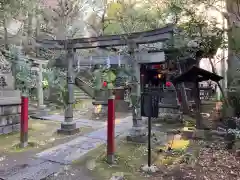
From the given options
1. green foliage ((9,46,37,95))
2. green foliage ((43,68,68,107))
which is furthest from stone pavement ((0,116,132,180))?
green foliage ((43,68,68,107))

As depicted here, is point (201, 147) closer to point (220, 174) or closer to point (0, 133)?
point (220, 174)

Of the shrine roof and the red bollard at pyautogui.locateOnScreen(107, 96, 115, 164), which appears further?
the shrine roof

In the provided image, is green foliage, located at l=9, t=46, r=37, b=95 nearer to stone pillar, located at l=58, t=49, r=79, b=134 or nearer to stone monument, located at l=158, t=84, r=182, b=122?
stone pillar, located at l=58, t=49, r=79, b=134

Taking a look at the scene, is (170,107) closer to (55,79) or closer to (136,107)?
(136,107)

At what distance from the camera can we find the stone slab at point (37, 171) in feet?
15.4

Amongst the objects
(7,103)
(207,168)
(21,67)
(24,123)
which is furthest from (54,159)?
(21,67)

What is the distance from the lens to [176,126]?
1007 centimetres

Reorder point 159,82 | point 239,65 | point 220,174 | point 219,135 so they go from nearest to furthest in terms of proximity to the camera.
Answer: point 220,174 → point 219,135 → point 239,65 → point 159,82

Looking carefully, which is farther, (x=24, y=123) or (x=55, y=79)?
(x=55, y=79)

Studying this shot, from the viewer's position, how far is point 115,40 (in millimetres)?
7574

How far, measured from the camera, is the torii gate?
6848mm

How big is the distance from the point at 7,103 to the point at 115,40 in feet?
15.1

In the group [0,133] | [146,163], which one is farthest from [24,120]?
[146,163]

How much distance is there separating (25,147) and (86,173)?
2.78 m
